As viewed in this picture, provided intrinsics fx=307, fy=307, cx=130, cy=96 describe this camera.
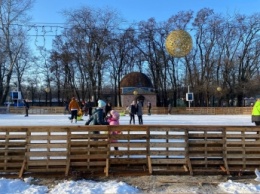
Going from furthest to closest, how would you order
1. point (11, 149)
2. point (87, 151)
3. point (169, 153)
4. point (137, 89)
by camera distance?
point (137, 89), point (169, 153), point (87, 151), point (11, 149)

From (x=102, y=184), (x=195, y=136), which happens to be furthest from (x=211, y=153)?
(x=102, y=184)

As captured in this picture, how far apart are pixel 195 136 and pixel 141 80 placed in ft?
131

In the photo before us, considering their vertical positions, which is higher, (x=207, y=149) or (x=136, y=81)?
(x=136, y=81)

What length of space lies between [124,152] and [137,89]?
1514 inches

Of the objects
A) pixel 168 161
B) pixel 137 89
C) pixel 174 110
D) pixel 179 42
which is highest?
pixel 137 89

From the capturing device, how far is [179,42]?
10938mm

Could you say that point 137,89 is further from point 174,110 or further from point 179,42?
point 179,42

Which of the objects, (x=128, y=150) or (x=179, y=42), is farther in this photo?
(x=179, y=42)

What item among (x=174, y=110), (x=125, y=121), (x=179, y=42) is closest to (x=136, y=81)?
(x=174, y=110)

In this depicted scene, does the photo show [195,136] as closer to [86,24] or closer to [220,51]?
[86,24]

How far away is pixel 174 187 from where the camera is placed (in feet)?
21.6

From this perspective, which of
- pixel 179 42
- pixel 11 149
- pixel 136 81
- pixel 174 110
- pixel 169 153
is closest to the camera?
pixel 11 149

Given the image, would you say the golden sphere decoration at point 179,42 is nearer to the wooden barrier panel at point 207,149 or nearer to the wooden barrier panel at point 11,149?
the wooden barrier panel at point 207,149

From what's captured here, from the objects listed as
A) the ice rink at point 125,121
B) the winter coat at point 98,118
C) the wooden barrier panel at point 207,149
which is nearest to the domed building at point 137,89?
the ice rink at point 125,121
